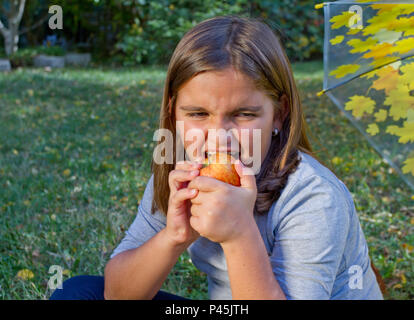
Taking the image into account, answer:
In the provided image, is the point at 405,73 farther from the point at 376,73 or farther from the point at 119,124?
the point at 119,124

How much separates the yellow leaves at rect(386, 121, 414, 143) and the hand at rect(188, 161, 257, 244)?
2.54ft

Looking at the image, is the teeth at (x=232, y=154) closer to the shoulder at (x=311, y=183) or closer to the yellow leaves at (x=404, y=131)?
the shoulder at (x=311, y=183)

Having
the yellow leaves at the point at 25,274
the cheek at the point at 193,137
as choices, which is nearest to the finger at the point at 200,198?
the cheek at the point at 193,137

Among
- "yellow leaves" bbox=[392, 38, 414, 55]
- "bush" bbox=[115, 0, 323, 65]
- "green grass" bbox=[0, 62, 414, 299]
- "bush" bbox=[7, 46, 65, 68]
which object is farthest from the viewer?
"bush" bbox=[7, 46, 65, 68]

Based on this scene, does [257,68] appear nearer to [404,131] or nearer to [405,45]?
[405,45]

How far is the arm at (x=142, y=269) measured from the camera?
4.32ft

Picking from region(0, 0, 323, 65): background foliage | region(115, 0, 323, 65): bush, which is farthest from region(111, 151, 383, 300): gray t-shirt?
region(115, 0, 323, 65): bush

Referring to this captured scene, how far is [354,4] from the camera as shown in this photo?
1.48m

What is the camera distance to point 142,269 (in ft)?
4.49

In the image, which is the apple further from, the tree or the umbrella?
the tree

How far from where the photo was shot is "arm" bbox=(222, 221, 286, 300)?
3.58 feet

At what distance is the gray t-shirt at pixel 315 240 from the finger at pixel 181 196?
0.27 m

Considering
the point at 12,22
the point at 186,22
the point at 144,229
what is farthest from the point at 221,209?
the point at 12,22

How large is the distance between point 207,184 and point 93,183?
235 cm
